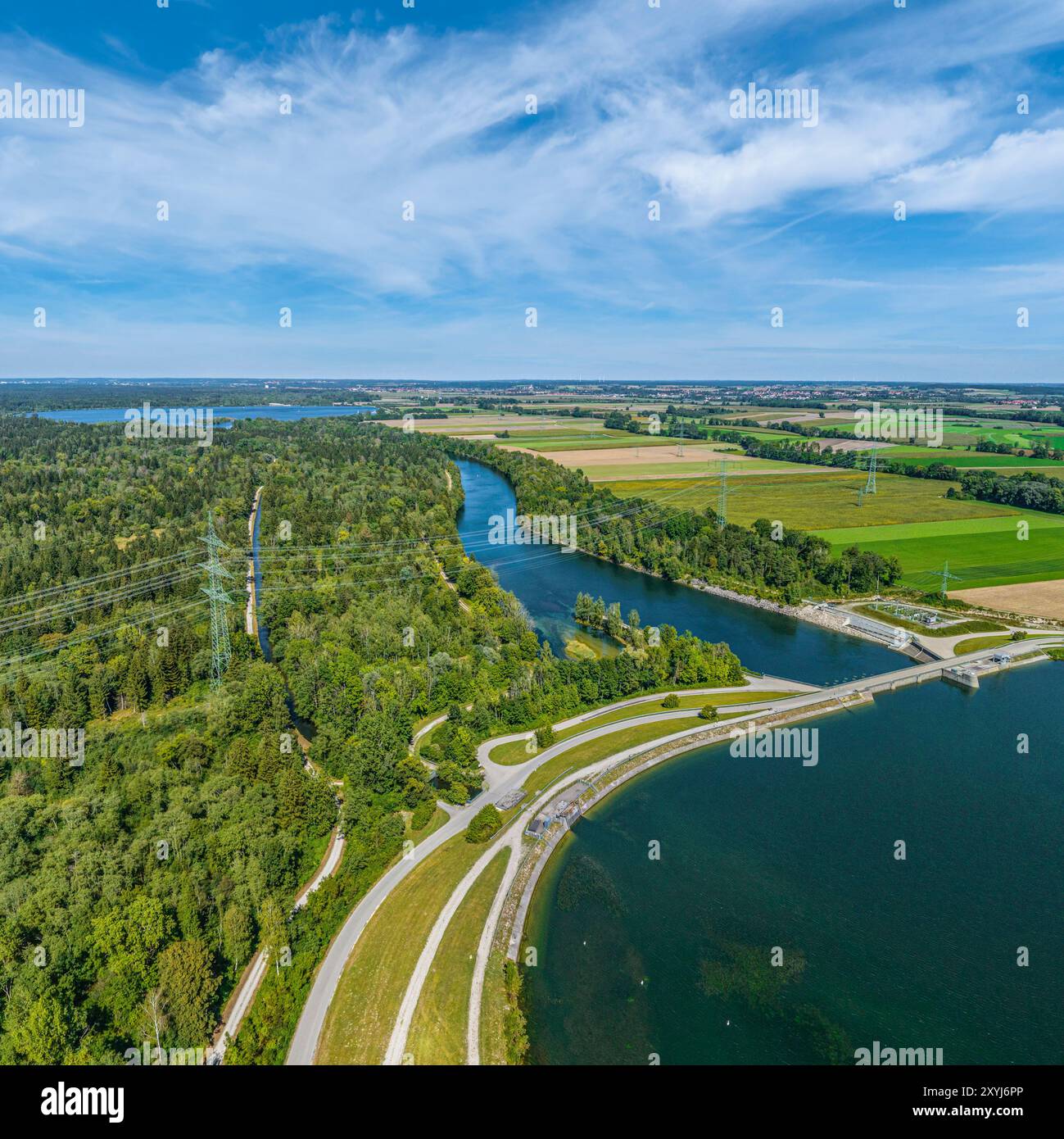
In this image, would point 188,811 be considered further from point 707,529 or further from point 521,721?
point 707,529

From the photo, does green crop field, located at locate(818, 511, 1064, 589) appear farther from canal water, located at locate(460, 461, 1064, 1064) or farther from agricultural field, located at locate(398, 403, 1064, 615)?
canal water, located at locate(460, 461, 1064, 1064)

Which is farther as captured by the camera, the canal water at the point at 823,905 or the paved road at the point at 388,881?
the canal water at the point at 823,905

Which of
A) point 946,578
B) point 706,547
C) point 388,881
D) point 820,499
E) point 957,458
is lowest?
point 388,881

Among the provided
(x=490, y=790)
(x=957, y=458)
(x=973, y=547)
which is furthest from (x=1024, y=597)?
(x=957, y=458)

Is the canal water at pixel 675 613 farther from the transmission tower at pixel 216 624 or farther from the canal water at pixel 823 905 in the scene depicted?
the transmission tower at pixel 216 624

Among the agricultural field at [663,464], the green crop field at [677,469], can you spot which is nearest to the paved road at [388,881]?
the green crop field at [677,469]

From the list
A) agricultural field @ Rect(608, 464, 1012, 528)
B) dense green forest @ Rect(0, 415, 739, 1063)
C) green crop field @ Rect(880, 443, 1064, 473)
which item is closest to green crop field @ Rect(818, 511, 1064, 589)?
agricultural field @ Rect(608, 464, 1012, 528)

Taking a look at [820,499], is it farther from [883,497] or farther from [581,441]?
[581,441]

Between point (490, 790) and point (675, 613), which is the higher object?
point (675, 613)
